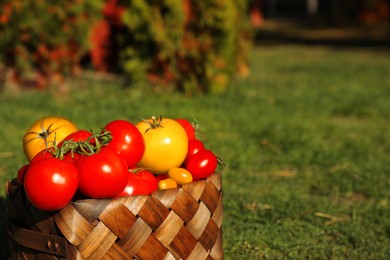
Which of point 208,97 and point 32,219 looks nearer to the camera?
point 32,219

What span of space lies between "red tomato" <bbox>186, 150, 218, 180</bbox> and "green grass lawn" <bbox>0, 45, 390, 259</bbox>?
59 centimetres

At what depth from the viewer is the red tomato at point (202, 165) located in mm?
2365

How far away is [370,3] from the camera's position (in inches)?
880

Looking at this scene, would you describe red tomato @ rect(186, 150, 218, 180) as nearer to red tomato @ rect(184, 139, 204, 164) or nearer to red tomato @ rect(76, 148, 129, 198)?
red tomato @ rect(184, 139, 204, 164)

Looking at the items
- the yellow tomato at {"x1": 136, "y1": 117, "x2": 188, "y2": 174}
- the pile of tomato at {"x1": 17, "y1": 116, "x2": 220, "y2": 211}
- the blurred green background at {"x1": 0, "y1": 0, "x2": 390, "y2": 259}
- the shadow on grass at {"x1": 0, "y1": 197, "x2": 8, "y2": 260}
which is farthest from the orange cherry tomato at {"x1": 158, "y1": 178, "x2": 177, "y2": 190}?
the shadow on grass at {"x1": 0, "y1": 197, "x2": 8, "y2": 260}

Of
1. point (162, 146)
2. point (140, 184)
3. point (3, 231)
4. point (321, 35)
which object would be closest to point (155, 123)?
point (162, 146)

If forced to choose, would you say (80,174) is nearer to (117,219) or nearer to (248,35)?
(117,219)

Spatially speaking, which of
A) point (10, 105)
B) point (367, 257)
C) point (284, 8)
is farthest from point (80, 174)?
point (284, 8)

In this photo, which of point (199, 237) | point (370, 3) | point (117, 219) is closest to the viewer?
point (117, 219)

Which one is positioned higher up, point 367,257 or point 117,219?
point 117,219

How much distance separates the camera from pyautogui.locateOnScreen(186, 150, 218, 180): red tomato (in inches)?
93.1

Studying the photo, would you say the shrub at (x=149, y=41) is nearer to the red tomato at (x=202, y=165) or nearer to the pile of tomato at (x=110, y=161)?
the pile of tomato at (x=110, y=161)

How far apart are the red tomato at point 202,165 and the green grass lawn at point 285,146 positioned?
588mm

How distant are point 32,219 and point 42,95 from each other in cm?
513
